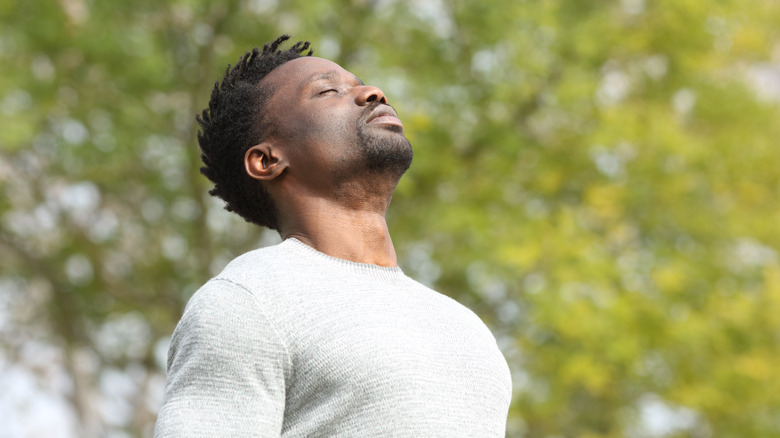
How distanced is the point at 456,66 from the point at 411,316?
8.65 m

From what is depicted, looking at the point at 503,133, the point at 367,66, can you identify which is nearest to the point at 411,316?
the point at 367,66

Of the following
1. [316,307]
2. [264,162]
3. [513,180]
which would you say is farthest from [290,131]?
[513,180]

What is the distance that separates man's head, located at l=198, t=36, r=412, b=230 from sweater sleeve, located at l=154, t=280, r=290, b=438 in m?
0.47

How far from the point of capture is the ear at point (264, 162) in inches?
94.3

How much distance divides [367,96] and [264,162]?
0.30 metres

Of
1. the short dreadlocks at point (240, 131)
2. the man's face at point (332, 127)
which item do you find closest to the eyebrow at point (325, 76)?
the man's face at point (332, 127)

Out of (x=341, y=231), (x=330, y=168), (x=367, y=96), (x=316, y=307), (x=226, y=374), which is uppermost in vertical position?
(x=367, y=96)

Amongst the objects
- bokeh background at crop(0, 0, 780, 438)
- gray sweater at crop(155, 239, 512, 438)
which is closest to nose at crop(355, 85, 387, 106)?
gray sweater at crop(155, 239, 512, 438)

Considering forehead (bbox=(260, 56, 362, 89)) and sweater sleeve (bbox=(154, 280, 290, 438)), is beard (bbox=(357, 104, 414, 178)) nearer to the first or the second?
forehead (bbox=(260, 56, 362, 89))

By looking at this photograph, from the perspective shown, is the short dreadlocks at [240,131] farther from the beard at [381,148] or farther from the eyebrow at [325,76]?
the beard at [381,148]

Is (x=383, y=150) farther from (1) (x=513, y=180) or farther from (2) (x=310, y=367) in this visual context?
(1) (x=513, y=180)

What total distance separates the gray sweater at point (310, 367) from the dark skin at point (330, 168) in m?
0.19

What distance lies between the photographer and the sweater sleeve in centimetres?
188

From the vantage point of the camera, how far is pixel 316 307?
2.06 metres
